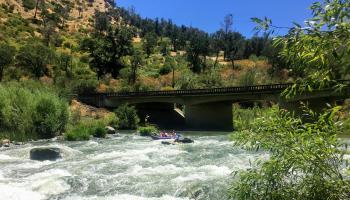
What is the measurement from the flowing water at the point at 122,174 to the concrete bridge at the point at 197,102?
2720 centimetres

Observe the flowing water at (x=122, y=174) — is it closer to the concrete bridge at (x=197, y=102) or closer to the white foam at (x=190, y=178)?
the white foam at (x=190, y=178)

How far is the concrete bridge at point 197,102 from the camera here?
5662 centimetres

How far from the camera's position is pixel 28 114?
119 ft

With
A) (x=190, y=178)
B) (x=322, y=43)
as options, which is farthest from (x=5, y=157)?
(x=322, y=43)

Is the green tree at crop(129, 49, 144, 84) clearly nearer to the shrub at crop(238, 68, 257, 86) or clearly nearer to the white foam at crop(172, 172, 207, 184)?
the shrub at crop(238, 68, 257, 86)

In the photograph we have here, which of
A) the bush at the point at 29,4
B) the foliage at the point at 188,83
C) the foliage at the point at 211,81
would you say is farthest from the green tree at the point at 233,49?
the bush at the point at 29,4

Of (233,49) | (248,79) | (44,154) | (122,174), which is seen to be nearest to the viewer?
(122,174)

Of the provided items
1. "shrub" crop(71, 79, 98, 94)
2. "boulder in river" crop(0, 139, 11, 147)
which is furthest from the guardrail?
"boulder in river" crop(0, 139, 11, 147)

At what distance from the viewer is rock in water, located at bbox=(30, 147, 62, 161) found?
82.6ft

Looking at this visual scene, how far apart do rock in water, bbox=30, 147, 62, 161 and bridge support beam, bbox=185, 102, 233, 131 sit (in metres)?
37.8

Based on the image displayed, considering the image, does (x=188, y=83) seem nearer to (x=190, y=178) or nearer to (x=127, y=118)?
(x=127, y=118)

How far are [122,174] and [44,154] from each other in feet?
22.3

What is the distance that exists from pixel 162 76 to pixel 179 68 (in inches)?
283

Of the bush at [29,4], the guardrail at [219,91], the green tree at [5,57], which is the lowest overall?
the guardrail at [219,91]
